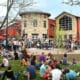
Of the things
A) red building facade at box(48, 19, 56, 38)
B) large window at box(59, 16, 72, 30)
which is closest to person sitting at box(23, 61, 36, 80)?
large window at box(59, 16, 72, 30)

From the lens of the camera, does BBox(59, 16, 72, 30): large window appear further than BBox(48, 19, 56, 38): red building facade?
No

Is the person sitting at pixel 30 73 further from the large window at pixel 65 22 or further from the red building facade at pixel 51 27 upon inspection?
the red building facade at pixel 51 27

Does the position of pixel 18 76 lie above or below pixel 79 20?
below

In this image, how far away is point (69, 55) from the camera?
3984 centimetres

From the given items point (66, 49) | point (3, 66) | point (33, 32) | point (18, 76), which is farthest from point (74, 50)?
point (33, 32)

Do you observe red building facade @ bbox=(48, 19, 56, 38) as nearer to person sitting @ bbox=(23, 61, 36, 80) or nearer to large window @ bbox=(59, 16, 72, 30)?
large window @ bbox=(59, 16, 72, 30)

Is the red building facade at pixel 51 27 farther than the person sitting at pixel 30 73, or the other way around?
the red building facade at pixel 51 27

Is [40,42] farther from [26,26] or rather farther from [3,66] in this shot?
[26,26]

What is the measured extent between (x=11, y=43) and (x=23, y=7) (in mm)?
5582

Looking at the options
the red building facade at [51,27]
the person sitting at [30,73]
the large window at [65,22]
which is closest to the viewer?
the person sitting at [30,73]

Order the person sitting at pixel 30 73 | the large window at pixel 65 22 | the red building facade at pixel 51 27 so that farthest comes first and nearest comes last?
the red building facade at pixel 51 27 < the large window at pixel 65 22 < the person sitting at pixel 30 73

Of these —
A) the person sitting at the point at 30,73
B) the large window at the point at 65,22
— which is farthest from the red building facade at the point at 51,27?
the person sitting at the point at 30,73

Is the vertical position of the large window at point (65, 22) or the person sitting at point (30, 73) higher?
the large window at point (65, 22)

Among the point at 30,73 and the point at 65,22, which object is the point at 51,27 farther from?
the point at 30,73
